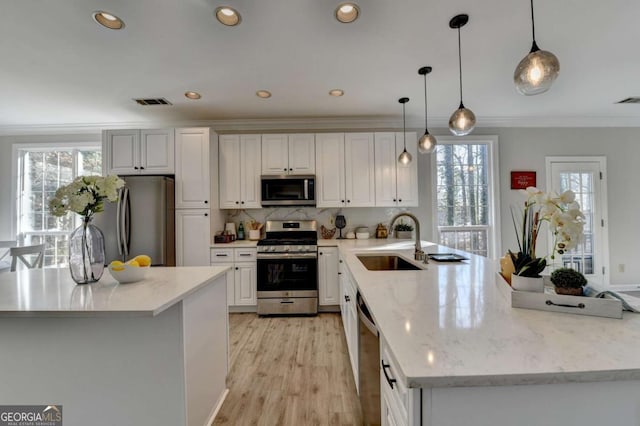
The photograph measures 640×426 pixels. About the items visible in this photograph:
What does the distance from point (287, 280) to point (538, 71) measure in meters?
2.93

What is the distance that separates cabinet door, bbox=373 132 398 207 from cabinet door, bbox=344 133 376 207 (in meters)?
0.07

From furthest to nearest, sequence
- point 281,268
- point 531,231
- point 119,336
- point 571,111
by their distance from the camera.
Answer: point 571,111 < point 281,268 < point 119,336 < point 531,231

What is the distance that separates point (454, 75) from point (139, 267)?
3.17m

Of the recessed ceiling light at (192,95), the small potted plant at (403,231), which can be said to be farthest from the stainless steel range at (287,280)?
the recessed ceiling light at (192,95)

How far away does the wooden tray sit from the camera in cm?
87

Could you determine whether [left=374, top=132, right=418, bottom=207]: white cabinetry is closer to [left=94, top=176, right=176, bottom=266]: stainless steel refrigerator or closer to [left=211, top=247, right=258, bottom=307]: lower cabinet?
[left=211, top=247, right=258, bottom=307]: lower cabinet

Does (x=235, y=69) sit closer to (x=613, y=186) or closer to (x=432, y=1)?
(x=432, y=1)

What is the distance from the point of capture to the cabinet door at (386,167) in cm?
367

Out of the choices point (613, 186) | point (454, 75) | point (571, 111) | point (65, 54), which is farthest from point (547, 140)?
point (65, 54)

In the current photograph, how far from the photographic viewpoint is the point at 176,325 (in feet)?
4.20

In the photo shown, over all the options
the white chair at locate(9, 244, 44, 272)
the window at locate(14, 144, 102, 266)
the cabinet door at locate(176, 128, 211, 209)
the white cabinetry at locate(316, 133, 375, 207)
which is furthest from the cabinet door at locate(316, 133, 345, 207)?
the window at locate(14, 144, 102, 266)

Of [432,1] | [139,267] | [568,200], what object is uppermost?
[432,1]

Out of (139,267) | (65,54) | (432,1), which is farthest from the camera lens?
(65,54)

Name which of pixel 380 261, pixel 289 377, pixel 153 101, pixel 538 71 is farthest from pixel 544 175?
pixel 153 101
